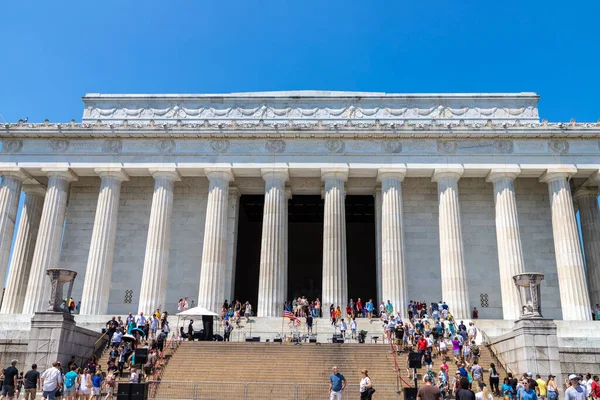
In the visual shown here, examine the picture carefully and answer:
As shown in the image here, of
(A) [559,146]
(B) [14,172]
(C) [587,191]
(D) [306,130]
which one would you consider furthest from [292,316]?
(C) [587,191]

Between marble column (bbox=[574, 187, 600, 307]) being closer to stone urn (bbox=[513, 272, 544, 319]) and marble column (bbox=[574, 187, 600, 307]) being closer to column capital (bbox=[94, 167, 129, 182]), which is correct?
stone urn (bbox=[513, 272, 544, 319])

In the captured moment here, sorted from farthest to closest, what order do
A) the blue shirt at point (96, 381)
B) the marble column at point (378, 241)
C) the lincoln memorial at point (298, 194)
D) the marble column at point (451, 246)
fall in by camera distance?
the marble column at point (378, 241) < the lincoln memorial at point (298, 194) < the marble column at point (451, 246) < the blue shirt at point (96, 381)

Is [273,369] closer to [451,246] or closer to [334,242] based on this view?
[334,242]

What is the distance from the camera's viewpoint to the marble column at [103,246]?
129 feet

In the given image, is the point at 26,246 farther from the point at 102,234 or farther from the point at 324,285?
the point at 324,285

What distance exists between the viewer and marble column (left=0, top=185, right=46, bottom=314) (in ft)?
137

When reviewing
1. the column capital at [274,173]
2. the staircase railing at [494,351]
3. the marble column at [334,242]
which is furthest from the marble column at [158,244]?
the staircase railing at [494,351]

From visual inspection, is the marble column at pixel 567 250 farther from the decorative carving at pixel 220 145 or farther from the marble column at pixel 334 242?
the decorative carving at pixel 220 145

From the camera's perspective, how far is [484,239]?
43.6 metres

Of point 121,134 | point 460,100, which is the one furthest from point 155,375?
point 460,100

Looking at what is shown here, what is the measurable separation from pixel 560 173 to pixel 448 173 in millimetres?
7579

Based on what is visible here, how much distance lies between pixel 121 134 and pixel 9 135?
812 centimetres

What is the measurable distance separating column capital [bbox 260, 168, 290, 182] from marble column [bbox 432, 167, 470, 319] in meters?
10.6

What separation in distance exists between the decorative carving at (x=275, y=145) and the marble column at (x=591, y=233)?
2256 cm
